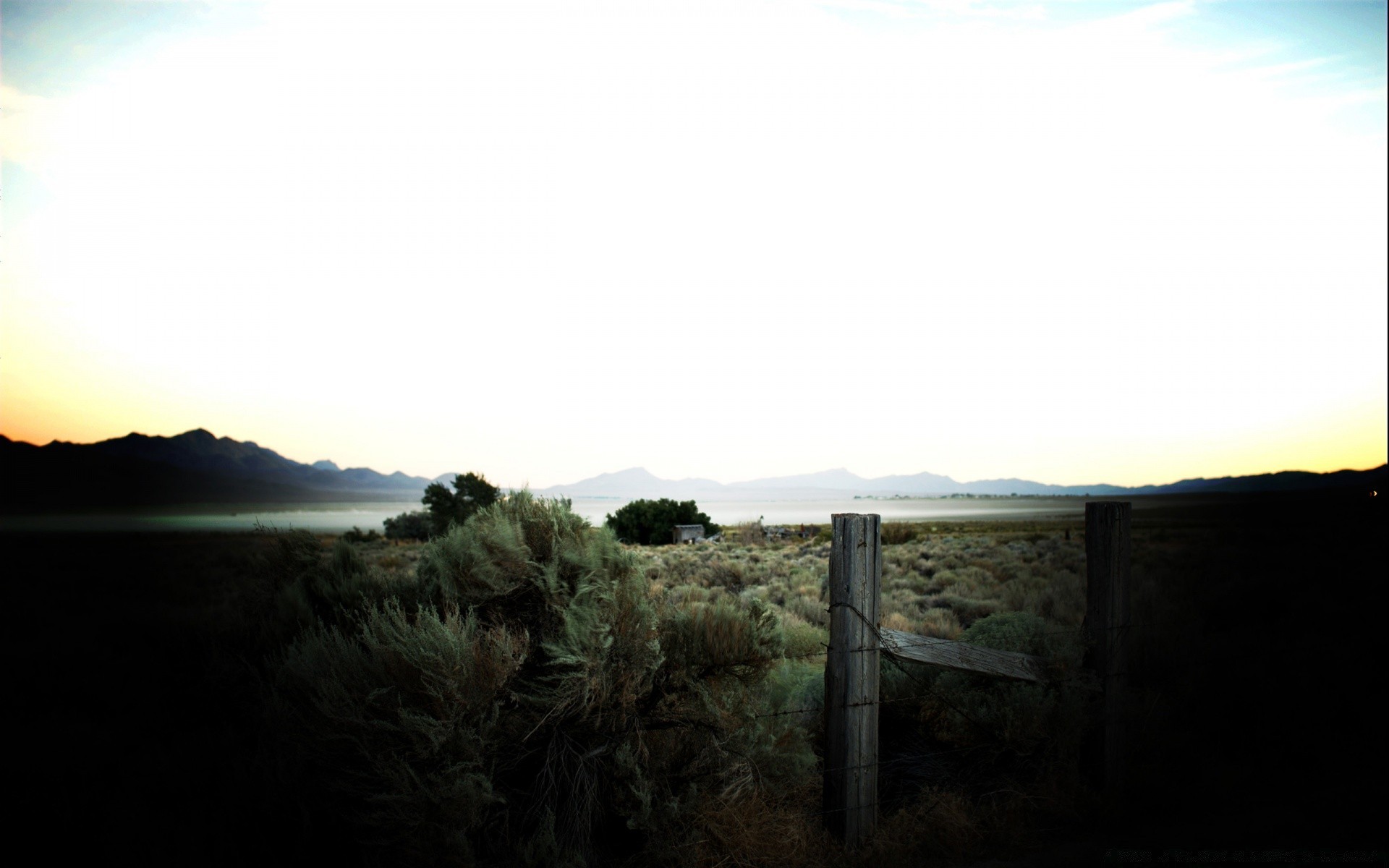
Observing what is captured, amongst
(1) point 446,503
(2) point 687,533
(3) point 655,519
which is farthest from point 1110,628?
(3) point 655,519

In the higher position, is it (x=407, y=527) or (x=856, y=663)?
(x=856, y=663)

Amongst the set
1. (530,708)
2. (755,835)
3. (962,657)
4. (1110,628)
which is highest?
(1110,628)

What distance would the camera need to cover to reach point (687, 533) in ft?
88.8

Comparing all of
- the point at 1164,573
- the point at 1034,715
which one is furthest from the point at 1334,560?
the point at 1034,715

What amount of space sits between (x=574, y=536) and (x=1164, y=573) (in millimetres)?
14480

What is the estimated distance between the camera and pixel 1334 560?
1308cm

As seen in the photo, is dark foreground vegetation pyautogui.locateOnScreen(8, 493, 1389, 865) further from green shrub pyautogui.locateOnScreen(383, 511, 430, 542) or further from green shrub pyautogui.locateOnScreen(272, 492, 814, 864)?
green shrub pyautogui.locateOnScreen(383, 511, 430, 542)

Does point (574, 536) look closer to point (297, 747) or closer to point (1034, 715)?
point (297, 747)

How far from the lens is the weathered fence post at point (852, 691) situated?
13.6 feet

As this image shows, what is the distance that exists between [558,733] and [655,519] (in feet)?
86.0

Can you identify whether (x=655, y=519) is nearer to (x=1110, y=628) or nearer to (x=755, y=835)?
(x=1110, y=628)

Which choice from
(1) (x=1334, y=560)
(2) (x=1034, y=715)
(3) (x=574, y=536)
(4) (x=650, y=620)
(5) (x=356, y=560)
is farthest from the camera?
(1) (x=1334, y=560)

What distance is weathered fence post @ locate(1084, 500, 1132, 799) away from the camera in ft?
16.4

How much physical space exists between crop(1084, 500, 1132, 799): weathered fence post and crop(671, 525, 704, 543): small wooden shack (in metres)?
21.4
